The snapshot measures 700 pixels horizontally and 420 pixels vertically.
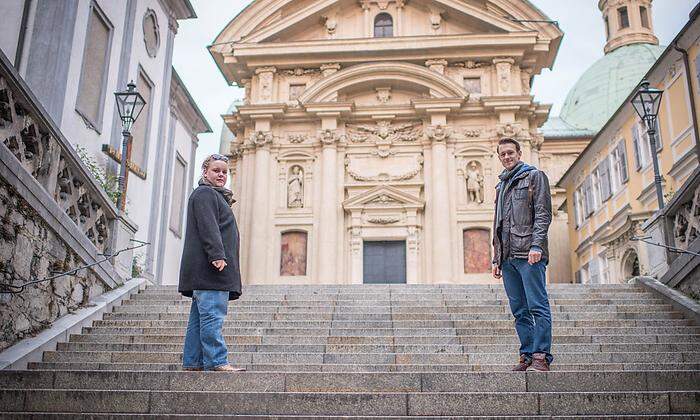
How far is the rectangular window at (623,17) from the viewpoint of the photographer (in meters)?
47.1

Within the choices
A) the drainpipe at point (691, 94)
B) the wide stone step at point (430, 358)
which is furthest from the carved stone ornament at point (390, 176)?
the wide stone step at point (430, 358)

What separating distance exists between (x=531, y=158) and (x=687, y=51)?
888 centimetres

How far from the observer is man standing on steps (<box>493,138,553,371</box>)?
5.88 metres

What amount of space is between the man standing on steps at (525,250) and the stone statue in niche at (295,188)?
20318mm

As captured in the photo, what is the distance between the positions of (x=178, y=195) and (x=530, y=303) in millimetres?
21868

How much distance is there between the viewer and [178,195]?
26234mm

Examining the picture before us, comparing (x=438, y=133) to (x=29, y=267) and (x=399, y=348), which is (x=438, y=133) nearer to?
(x=399, y=348)

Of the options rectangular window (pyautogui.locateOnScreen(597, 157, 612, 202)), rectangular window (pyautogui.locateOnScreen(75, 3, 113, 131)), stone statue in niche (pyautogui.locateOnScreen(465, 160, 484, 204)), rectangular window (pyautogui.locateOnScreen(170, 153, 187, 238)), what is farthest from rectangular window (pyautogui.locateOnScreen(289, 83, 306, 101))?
rectangular window (pyautogui.locateOnScreen(597, 157, 612, 202))

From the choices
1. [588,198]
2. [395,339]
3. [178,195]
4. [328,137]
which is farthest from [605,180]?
[395,339]

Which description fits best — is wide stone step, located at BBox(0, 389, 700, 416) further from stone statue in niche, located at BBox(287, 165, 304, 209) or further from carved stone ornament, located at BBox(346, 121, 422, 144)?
carved stone ornament, located at BBox(346, 121, 422, 144)

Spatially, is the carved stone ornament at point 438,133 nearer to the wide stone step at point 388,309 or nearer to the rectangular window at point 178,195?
the rectangular window at point 178,195

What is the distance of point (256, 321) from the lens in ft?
31.3

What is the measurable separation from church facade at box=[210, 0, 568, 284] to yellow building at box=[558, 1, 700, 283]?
10.4 feet

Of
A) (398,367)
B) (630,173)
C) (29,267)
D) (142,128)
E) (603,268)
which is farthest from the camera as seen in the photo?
(603,268)
